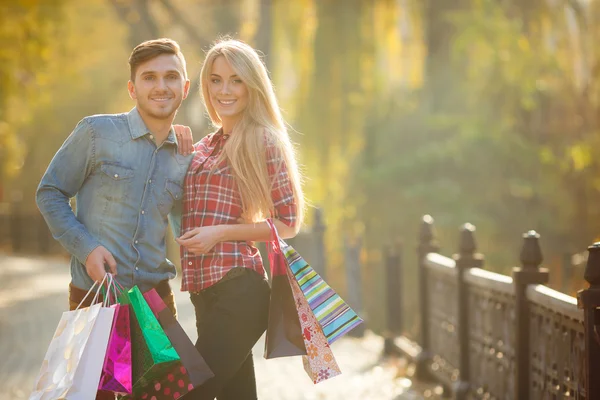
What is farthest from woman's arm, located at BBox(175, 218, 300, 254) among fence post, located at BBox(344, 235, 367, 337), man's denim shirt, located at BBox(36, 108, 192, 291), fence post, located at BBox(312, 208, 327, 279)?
fence post, located at BBox(312, 208, 327, 279)

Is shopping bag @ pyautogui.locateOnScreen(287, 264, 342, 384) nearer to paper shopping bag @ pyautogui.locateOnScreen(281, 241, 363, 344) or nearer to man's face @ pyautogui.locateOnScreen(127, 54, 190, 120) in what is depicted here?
paper shopping bag @ pyautogui.locateOnScreen(281, 241, 363, 344)

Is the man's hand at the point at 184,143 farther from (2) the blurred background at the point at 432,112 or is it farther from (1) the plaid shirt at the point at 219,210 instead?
(2) the blurred background at the point at 432,112

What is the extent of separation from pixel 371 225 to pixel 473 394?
1130cm

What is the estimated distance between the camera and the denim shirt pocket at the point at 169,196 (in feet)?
13.9

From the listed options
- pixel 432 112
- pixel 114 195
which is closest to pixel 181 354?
pixel 114 195

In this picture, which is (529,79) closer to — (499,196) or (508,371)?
(499,196)

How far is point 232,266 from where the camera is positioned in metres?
4.10

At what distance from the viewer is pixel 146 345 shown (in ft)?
12.3

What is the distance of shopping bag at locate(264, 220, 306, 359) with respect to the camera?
13.4 feet

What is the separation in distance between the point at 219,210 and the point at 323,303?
60 centimetres

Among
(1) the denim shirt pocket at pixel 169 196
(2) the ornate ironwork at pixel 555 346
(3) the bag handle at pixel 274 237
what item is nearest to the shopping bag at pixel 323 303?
(3) the bag handle at pixel 274 237

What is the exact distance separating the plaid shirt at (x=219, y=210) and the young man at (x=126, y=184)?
0.11 meters

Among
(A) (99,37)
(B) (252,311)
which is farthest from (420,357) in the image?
(A) (99,37)

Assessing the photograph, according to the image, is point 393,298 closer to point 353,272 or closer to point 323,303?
point 353,272
